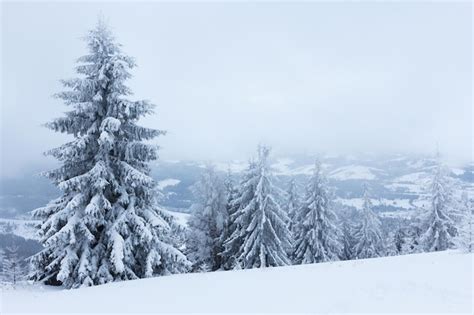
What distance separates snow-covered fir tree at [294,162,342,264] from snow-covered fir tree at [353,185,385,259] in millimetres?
9017

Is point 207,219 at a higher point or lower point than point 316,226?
higher

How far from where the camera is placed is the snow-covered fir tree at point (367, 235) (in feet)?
149

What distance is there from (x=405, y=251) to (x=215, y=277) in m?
43.7

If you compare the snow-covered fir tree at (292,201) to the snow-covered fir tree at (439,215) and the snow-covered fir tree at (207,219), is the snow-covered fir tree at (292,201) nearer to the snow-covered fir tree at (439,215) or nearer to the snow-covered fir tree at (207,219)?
the snow-covered fir tree at (207,219)

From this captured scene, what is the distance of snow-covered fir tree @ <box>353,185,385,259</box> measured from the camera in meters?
45.3

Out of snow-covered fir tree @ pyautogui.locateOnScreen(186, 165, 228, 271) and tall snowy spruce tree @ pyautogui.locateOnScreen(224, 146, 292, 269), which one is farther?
snow-covered fir tree @ pyautogui.locateOnScreen(186, 165, 228, 271)

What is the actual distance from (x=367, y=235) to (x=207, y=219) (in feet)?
74.2

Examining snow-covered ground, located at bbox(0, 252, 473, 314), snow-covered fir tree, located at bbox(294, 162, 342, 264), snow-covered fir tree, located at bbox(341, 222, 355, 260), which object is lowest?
snow-covered fir tree, located at bbox(341, 222, 355, 260)

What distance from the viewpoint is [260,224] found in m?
30.6

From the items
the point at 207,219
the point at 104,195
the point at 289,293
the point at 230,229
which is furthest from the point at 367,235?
the point at 289,293

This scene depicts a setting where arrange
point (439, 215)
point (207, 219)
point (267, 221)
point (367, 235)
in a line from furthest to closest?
1. point (367, 235)
2. point (439, 215)
3. point (207, 219)
4. point (267, 221)

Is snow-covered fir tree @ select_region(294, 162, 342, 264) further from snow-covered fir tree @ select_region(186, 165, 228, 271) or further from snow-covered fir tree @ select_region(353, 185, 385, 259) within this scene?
snow-covered fir tree @ select_region(353, 185, 385, 259)

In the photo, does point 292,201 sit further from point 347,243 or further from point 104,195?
point 104,195

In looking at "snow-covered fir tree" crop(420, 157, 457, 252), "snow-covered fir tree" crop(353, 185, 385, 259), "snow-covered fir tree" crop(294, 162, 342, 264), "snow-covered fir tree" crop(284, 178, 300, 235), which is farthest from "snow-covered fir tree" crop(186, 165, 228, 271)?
"snow-covered fir tree" crop(420, 157, 457, 252)
